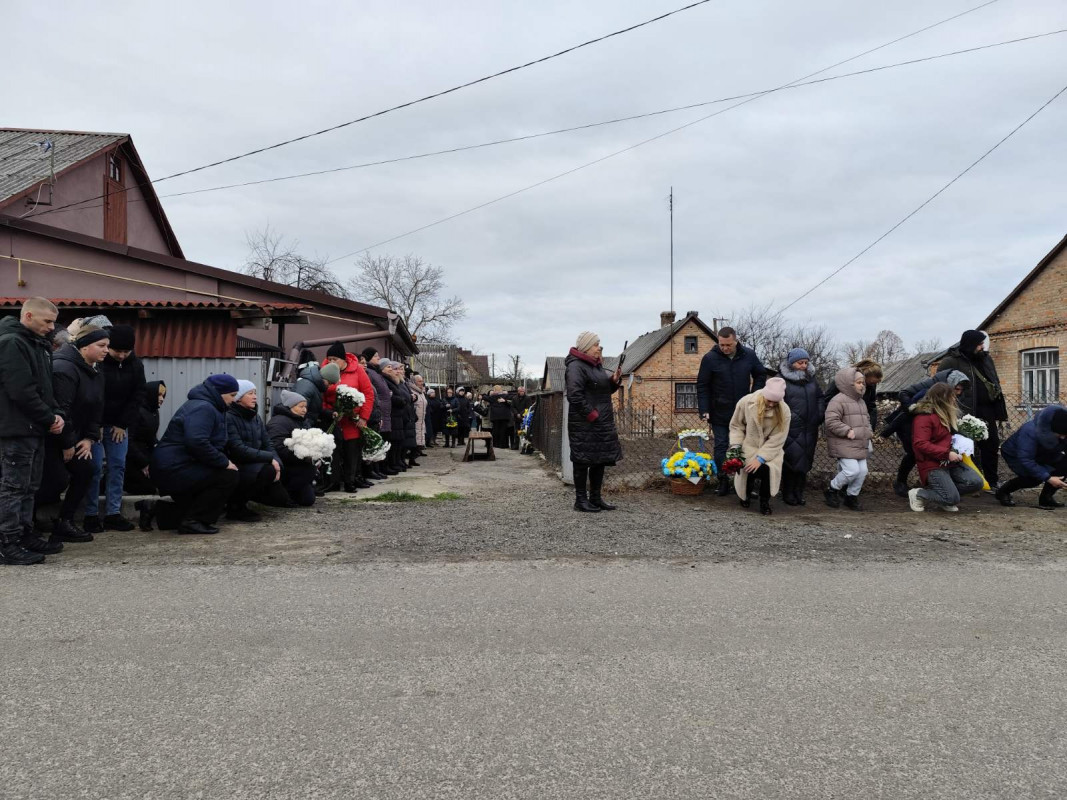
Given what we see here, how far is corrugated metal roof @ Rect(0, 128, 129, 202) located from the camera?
63.4 feet

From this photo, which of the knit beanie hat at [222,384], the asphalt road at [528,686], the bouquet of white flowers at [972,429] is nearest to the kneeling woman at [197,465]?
the knit beanie hat at [222,384]

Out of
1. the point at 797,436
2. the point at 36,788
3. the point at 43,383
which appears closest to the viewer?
the point at 36,788

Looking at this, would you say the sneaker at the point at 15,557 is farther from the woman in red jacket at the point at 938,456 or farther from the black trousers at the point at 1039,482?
the black trousers at the point at 1039,482

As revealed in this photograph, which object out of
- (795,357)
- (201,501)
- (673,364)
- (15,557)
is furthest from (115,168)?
(673,364)

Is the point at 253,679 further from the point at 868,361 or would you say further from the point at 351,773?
the point at 868,361

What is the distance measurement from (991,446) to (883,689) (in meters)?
7.28

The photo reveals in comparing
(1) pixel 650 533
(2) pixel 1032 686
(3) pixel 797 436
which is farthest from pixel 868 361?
(2) pixel 1032 686

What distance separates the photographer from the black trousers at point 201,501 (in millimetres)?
6723

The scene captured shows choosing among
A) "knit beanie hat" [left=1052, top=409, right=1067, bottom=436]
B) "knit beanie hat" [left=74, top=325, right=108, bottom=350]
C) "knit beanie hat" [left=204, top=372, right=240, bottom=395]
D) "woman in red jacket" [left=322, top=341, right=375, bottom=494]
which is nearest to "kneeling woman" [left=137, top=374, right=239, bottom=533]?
"knit beanie hat" [left=204, top=372, right=240, bottom=395]

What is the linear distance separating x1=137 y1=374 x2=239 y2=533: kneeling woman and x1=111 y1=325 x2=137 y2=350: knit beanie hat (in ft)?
2.37

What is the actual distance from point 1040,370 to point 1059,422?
2004cm

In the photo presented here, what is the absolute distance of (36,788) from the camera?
2352 mm

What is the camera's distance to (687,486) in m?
8.91

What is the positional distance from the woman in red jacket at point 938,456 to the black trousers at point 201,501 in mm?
7330
